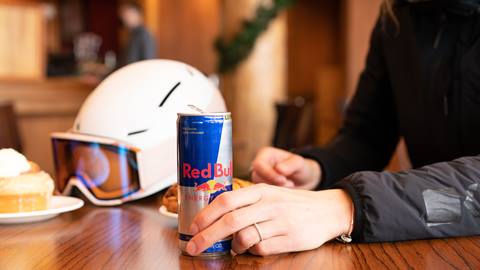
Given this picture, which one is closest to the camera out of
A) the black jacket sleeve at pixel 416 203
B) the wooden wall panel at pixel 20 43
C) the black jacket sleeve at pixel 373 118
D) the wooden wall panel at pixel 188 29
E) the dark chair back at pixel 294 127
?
the black jacket sleeve at pixel 416 203

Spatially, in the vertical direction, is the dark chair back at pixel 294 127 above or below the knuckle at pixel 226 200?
below

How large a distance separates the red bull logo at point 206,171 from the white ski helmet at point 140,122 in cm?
46

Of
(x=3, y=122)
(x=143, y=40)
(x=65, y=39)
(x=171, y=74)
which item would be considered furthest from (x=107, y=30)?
(x=171, y=74)

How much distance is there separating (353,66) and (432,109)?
2894 mm

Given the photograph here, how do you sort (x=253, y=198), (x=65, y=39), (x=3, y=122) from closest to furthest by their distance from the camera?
(x=253, y=198)
(x=3, y=122)
(x=65, y=39)

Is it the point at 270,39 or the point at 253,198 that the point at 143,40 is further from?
the point at 253,198

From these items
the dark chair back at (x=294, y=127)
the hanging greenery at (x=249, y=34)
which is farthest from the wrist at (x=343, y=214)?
the hanging greenery at (x=249, y=34)

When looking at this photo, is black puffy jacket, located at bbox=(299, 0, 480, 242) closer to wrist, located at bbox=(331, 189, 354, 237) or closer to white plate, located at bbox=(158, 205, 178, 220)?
wrist, located at bbox=(331, 189, 354, 237)

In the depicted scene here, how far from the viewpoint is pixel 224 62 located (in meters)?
6.85

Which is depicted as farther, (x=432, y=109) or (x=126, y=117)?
(x=432, y=109)

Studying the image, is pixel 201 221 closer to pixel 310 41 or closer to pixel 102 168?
pixel 102 168

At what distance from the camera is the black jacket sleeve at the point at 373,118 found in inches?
63.7

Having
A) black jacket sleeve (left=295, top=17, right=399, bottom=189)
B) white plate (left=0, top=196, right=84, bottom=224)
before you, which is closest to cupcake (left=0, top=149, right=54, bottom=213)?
white plate (left=0, top=196, right=84, bottom=224)

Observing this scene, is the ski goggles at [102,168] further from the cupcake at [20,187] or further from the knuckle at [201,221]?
the knuckle at [201,221]
